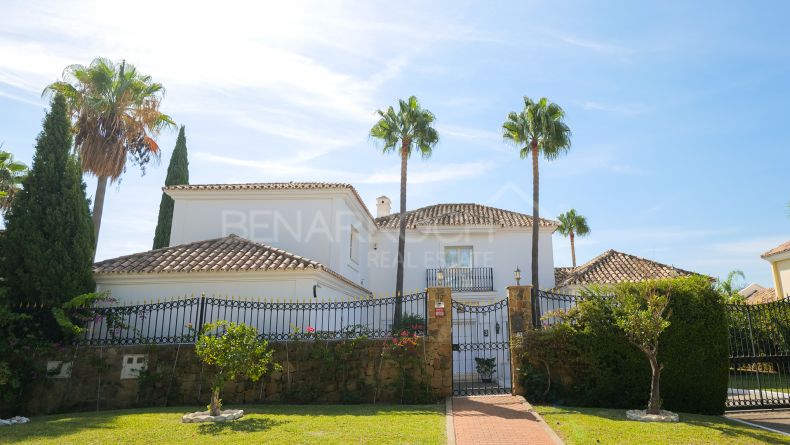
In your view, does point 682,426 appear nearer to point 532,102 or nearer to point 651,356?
point 651,356

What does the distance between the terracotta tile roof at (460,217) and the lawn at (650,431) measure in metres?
15.6

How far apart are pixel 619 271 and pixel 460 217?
27.1ft

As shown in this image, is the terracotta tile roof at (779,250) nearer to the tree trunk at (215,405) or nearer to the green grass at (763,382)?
the green grass at (763,382)

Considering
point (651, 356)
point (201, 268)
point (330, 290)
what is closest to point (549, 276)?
point (330, 290)

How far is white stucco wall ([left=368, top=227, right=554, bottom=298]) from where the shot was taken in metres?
24.1

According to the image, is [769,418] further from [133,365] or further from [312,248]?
[133,365]

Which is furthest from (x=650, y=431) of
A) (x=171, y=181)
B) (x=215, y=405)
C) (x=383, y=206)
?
(x=171, y=181)

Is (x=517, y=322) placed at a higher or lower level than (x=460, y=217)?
lower

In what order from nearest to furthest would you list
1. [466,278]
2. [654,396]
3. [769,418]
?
[654,396] < [769,418] < [466,278]

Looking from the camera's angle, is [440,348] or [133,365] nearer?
[440,348]

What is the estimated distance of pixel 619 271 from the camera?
22.8m

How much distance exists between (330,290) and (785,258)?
1858 cm

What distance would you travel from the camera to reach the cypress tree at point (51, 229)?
12.4m

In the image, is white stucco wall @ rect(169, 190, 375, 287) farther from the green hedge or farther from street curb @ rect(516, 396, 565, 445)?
street curb @ rect(516, 396, 565, 445)
